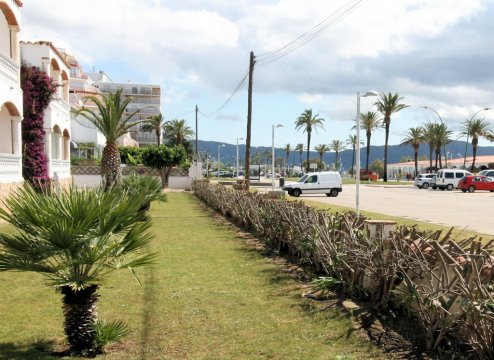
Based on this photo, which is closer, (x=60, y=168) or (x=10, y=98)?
(x=10, y=98)

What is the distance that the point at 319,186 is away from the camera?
115 ft

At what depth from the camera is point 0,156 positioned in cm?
1623

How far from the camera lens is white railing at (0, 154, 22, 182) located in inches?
647

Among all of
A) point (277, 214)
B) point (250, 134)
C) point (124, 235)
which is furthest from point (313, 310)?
point (250, 134)

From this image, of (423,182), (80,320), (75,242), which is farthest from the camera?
(423,182)

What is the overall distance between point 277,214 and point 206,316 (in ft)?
15.6

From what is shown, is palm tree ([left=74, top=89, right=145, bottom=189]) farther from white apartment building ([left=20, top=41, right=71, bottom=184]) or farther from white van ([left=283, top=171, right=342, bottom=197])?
white van ([left=283, top=171, right=342, bottom=197])

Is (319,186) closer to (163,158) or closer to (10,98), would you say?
(163,158)

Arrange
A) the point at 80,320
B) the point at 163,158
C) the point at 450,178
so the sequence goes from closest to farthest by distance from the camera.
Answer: the point at 80,320, the point at 163,158, the point at 450,178

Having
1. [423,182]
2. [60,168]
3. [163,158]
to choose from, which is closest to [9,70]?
[60,168]

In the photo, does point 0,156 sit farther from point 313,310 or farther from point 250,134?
point 250,134

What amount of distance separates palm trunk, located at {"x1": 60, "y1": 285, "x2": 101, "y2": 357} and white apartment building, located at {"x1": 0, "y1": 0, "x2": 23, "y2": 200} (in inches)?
511

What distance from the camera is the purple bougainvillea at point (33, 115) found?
69.3 feet

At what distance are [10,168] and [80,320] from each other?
13957 mm
